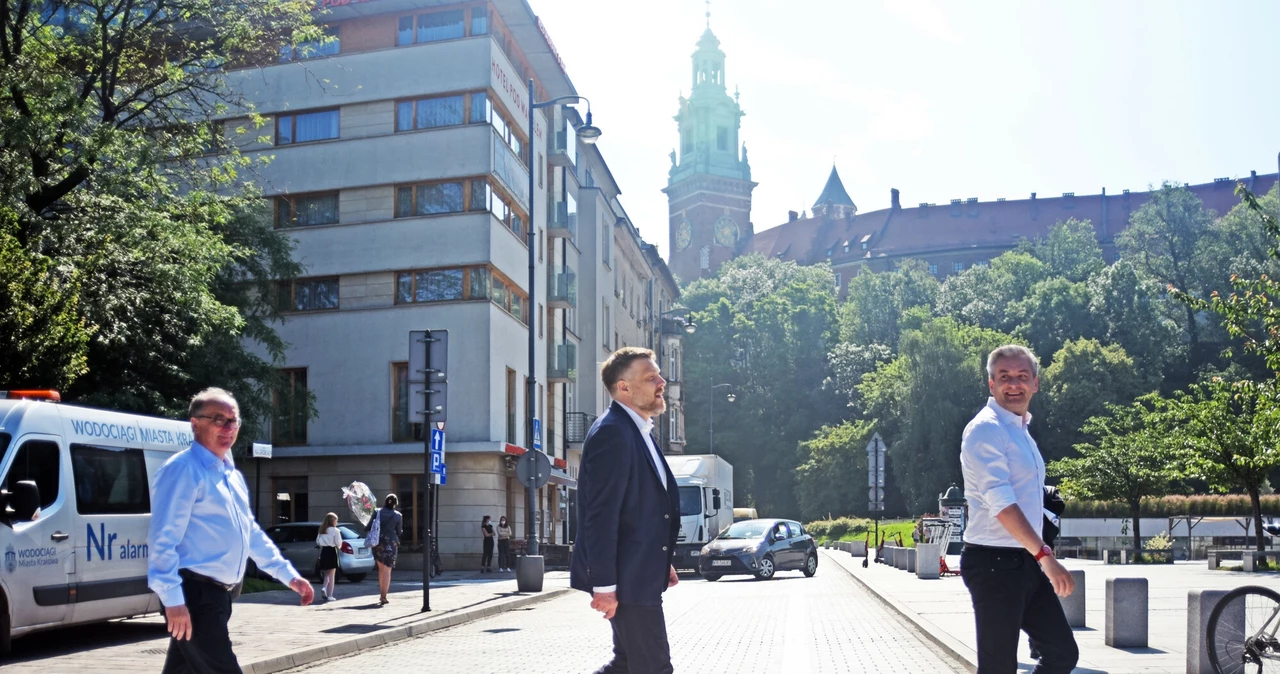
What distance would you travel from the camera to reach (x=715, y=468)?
130 feet

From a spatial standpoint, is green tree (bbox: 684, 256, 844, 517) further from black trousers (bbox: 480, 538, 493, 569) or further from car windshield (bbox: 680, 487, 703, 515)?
black trousers (bbox: 480, 538, 493, 569)

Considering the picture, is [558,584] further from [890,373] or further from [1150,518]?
[890,373]

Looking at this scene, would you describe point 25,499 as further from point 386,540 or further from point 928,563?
point 928,563

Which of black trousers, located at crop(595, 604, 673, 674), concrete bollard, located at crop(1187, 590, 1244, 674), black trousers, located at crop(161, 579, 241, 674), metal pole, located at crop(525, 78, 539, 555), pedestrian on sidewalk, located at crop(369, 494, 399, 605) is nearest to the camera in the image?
black trousers, located at crop(595, 604, 673, 674)

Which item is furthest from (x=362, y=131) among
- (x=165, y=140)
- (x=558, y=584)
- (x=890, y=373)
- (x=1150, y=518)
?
(x=890, y=373)

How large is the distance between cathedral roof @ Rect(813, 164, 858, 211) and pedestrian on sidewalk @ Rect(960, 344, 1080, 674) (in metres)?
144

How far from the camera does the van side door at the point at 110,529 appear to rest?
13344 mm

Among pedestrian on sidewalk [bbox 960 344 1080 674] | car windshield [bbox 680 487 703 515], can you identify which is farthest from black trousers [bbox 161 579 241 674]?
car windshield [bbox 680 487 703 515]

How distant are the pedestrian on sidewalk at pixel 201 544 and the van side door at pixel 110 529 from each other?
8058mm

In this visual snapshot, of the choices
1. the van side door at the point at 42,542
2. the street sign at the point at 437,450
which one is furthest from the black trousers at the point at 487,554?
the van side door at the point at 42,542

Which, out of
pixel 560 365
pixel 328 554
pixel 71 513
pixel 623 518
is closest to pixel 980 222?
pixel 560 365

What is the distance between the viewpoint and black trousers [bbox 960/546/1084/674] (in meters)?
6.00

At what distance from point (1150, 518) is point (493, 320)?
1364 inches

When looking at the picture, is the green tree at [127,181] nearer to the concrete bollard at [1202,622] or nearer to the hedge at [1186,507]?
the concrete bollard at [1202,622]
